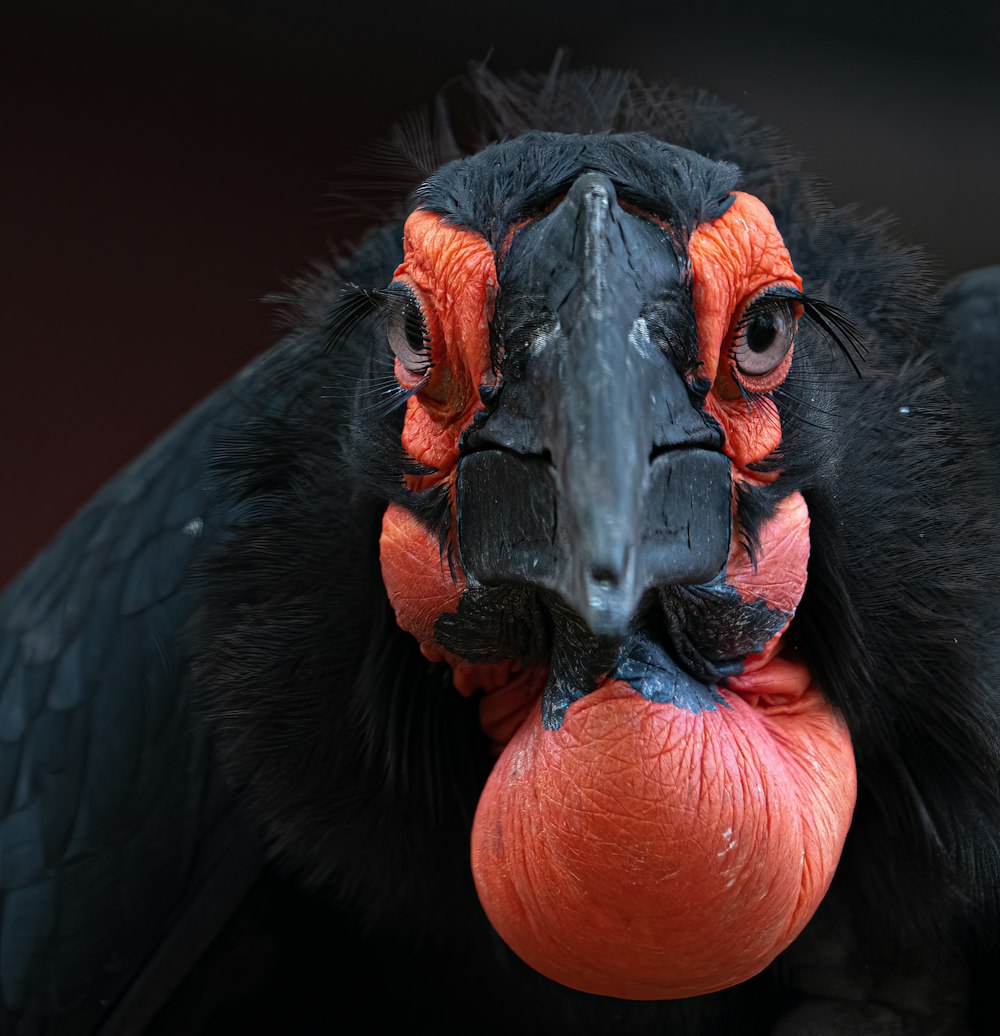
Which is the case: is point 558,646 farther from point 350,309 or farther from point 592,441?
point 350,309

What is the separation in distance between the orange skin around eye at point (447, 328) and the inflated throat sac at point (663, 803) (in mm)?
112

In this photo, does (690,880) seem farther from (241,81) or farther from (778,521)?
(241,81)

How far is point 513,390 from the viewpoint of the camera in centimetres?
153

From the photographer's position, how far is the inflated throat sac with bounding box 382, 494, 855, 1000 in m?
1.58

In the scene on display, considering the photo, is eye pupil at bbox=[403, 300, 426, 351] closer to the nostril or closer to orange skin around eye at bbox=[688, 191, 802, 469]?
orange skin around eye at bbox=[688, 191, 802, 469]

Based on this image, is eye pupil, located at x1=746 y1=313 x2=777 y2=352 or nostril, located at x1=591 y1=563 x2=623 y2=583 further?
eye pupil, located at x1=746 y1=313 x2=777 y2=352

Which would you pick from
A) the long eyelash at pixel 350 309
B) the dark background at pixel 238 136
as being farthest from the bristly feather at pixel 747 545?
the dark background at pixel 238 136

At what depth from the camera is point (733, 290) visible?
1.64 metres

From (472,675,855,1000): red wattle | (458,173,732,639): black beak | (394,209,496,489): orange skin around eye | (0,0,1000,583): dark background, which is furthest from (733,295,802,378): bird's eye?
(0,0,1000,583): dark background

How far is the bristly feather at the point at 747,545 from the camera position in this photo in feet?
6.00

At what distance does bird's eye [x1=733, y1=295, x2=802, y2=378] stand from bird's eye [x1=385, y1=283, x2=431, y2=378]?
1.19ft

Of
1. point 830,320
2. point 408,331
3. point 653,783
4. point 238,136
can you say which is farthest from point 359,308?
point 238,136

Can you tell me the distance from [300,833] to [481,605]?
1.77 feet

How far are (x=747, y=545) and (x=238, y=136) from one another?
309 cm
